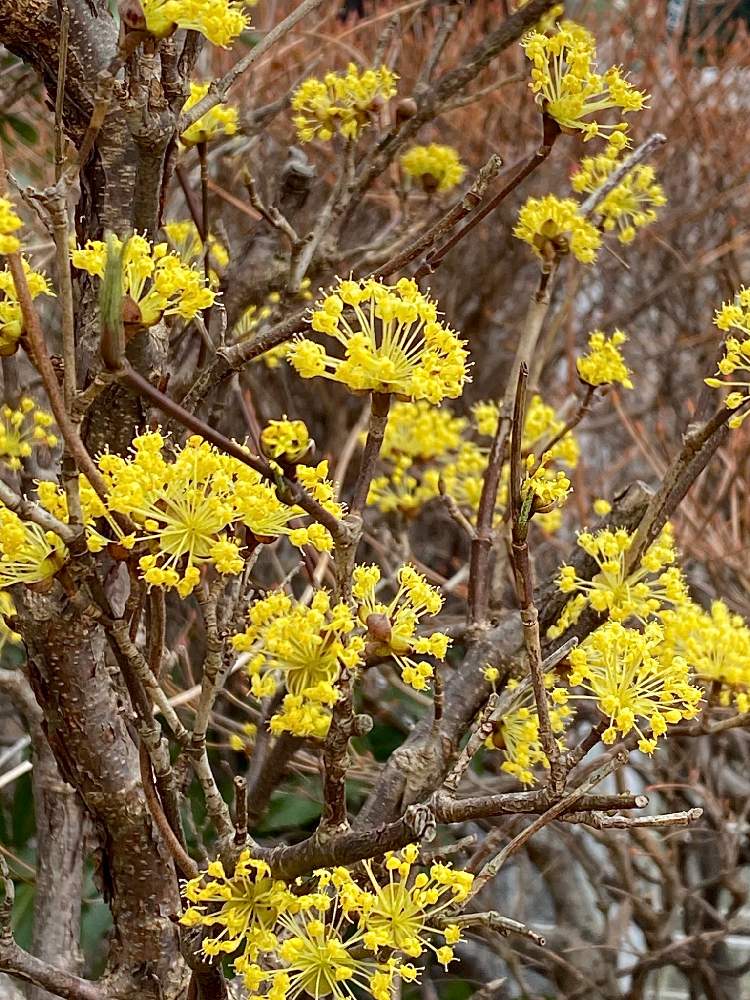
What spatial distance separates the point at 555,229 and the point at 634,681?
0.37 m

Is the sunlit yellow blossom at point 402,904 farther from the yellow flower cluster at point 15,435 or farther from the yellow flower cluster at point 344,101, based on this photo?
the yellow flower cluster at point 344,101

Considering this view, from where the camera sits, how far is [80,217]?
69 cm

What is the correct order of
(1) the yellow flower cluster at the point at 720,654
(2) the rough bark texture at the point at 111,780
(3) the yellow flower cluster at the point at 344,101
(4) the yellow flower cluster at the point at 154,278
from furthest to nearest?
(3) the yellow flower cluster at the point at 344,101 < (1) the yellow flower cluster at the point at 720,654 < (2) the rough bark texture at the point at 111,780 < (4) the yellow flower cluster at the point at 154,278

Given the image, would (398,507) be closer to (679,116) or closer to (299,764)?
(299,764)

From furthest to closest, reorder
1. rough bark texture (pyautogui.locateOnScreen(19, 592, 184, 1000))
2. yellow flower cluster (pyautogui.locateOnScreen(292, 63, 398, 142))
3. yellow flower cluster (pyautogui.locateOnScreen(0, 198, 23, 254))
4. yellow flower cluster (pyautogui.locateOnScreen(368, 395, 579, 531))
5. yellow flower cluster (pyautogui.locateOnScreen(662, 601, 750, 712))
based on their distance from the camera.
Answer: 1. yellow flower cluster (pyautogui.locateOnScreen(368, 395, 579, 531))
2. yellow flower cluster (pyautogui.locateOnScreen(292, 63, 398, 142))
3. yellow flower cluster (pyautogui.locateOnScreen(662, 601, 750, 712))
4. rough bark texture (pyautogui.locateOnScreen(19, 592, 184, 1000))
5. yellow flower cluster (pyautogui.locateOnScreen(0, 198, 23, 254))

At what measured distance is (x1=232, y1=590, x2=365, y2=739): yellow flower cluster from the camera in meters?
0.48

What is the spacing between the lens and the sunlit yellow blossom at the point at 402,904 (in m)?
0.50

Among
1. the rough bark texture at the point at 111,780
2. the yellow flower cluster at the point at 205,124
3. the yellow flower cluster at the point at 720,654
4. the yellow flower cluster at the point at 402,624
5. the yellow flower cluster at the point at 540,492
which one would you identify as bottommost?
the rough bark texture at the point at 111,780

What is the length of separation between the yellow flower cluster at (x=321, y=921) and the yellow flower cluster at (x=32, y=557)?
17cm

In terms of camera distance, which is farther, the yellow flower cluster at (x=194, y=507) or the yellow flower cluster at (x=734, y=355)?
the yellow flower cluster at (x=734, y=355)

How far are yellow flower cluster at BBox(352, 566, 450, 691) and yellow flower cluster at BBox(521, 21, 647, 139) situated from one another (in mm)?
308

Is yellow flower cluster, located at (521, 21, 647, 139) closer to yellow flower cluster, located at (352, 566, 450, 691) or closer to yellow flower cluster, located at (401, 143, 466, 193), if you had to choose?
yellow flower cluster, located at (352, 566, 450, 691)

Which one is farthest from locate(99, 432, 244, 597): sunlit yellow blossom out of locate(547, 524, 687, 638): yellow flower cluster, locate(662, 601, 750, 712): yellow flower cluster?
locate(662, 601, 750, 712): yellow flower cluster

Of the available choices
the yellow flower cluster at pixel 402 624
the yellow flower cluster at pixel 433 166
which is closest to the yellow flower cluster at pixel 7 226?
the yellow flower cluster at pixel 402 624
